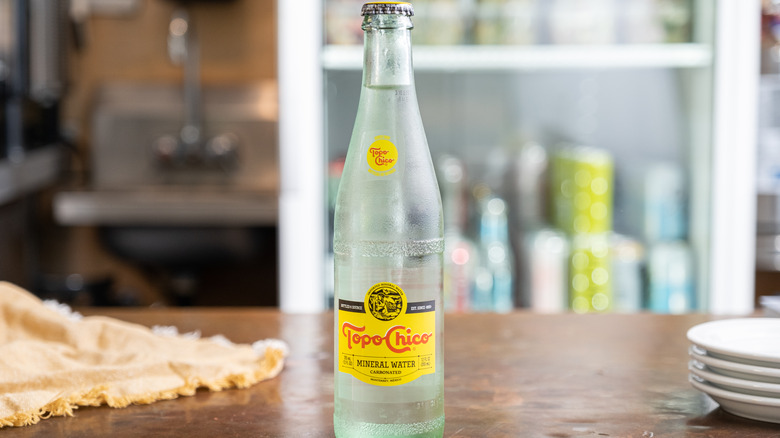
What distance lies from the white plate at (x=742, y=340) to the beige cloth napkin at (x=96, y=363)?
394 mm

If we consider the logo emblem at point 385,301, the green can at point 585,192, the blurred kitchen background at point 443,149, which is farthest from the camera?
the green can at point 585,192

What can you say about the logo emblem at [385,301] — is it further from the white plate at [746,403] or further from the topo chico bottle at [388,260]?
the white plate at [746,403]

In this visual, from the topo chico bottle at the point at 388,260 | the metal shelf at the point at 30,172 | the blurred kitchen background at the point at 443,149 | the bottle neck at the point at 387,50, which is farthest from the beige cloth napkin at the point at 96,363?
the blurred kitchen background at the point at 443,149

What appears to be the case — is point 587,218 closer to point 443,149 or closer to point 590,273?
point 590,273

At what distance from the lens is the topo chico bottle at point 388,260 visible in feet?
2.09

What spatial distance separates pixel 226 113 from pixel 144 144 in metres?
0.24

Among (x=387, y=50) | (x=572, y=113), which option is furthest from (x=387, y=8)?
(x=572, y=113)

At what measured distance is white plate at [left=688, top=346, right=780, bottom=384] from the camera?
0.70 meters

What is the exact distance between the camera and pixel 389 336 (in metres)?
0.63

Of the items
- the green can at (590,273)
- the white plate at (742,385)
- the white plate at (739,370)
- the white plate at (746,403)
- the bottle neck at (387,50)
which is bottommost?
the green can at (590,273)

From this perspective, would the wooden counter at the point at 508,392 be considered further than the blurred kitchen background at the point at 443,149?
No

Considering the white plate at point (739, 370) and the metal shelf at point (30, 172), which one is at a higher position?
the metal shelf at point (30, 172)

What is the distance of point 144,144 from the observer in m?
2.58

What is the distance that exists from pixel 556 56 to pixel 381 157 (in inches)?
76.1
